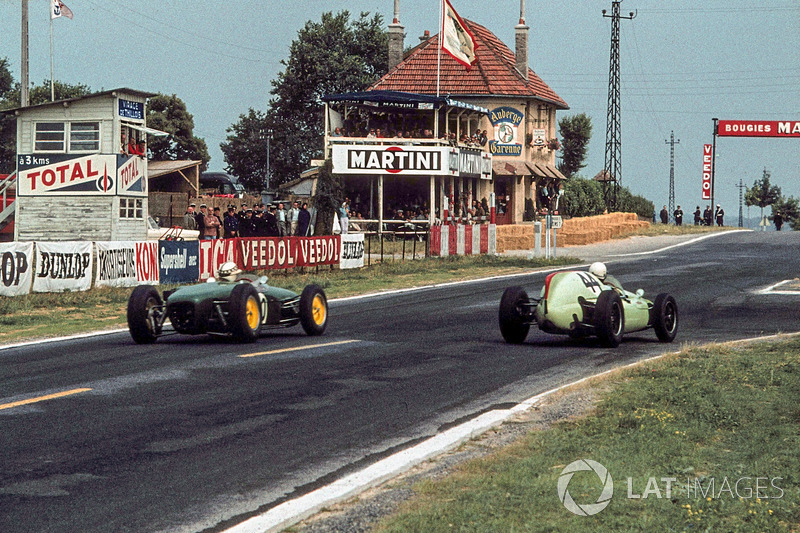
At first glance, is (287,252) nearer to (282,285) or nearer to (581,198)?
(282,285)

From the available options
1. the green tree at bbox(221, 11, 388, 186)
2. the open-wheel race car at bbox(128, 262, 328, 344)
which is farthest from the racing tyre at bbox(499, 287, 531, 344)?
the green tree at bbox(221, 11, 388, 186)

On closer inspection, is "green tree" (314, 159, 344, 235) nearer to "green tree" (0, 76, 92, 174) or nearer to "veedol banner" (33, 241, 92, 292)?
"veedol banner" (33, 241, 92, 292)

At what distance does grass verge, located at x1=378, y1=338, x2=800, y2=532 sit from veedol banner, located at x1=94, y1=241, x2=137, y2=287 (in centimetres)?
1515

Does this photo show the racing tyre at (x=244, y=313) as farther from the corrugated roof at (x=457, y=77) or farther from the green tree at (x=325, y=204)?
the corrugated roof at (x=457, y=77)

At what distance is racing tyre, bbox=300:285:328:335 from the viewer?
1486 centimetres

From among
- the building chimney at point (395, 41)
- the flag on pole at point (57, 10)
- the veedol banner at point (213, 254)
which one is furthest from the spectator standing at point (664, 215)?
the veedol banner at point (213, 254)

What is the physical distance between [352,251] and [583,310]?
58.8 feet

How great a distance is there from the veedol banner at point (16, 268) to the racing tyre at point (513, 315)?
11241 millimetres

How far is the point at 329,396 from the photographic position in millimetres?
9914

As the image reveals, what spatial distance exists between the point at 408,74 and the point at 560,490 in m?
54.4

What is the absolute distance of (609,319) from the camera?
44.5 feet

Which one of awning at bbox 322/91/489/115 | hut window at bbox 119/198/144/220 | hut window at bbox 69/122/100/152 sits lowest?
hut window at bbox 119/198/144/220

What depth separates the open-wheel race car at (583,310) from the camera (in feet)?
45.0

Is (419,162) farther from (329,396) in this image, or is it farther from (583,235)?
(329,396)
